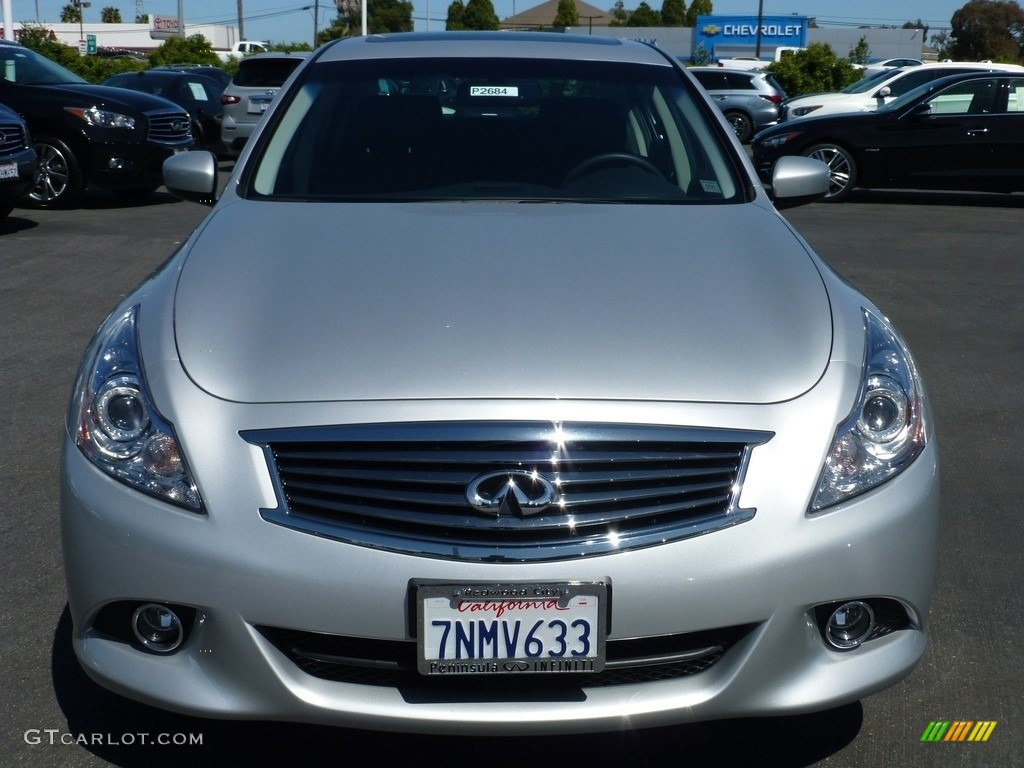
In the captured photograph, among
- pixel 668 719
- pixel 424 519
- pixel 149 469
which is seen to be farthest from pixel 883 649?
pixel 149 469

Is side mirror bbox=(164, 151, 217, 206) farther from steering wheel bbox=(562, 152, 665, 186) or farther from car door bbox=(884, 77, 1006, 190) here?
car door bbox=(884, 77, 1006, 190)

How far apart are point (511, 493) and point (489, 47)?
96.3 inches

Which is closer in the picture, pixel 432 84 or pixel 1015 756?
pixel 1015 756

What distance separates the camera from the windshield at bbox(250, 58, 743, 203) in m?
3.77

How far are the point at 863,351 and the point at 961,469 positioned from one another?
2.26 metres

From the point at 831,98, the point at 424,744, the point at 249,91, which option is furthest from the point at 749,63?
the point at 424,744

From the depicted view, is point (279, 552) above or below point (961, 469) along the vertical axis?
above

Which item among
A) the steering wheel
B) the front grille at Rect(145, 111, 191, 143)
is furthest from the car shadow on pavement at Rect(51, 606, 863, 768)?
the front grille at Rect(145, 111, 191, 143)

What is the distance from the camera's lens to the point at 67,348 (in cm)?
646

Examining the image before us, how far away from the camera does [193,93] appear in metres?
18.2

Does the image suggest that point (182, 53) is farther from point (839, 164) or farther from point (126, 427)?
point (126, 427)

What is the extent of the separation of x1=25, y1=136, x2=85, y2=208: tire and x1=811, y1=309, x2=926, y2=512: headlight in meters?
10.9

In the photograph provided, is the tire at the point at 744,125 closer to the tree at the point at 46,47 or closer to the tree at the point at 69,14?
the tree at the point at 46,47

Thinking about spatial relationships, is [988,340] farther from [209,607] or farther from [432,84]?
[209,607]
